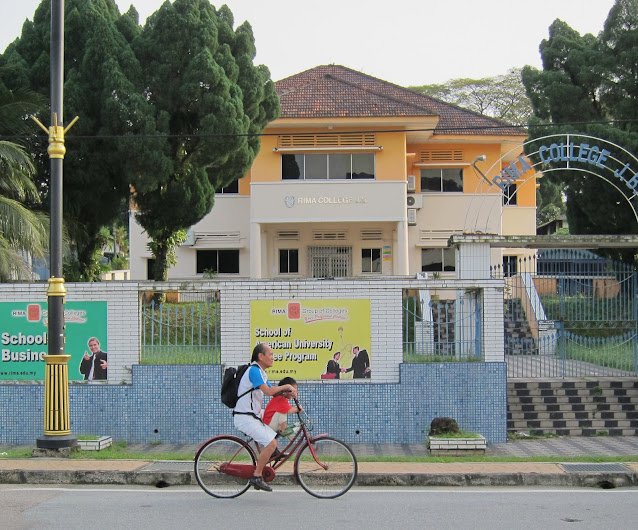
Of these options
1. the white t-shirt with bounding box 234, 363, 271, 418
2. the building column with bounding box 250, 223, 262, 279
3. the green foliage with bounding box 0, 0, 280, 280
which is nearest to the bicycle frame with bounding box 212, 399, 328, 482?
the white t-shirt with bounding box 234, 363, 271, 418

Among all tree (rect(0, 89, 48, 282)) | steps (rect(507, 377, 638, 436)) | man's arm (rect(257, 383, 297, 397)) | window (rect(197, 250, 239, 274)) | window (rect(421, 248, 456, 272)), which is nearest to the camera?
man's arm (rect(257, 383, 297, 397))

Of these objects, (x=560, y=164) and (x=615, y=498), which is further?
(x=560, y=164)

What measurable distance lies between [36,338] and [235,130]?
32.8 ft

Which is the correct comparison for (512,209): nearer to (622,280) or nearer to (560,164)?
(560,164)

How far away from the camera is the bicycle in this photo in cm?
871

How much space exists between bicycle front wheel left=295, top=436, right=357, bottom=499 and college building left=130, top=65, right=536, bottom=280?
747 inches

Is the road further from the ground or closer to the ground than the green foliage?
closer to the ground

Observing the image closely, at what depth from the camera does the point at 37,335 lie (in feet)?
43.7

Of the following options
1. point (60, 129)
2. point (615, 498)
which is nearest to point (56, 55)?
point (60, 129)

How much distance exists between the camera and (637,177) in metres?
19.8

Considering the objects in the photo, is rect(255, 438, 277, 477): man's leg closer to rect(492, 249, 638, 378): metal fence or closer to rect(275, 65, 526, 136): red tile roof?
rect(492, 249, 638, 378): metal fence

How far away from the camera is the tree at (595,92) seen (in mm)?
25547

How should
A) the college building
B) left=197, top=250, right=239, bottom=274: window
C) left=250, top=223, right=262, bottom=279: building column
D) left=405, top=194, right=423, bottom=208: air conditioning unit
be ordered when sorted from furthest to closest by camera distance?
1. left=197, top=250, right=239, bottom=274: window
2. left=405, top=194, right=423, bottom=208: air conditioning unit
3. left=250, top=223, right=262, bottom=279: building column
4. the college building

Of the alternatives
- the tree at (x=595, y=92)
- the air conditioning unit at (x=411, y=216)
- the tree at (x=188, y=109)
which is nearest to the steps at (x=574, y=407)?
the tree at (x=188, y=109)
